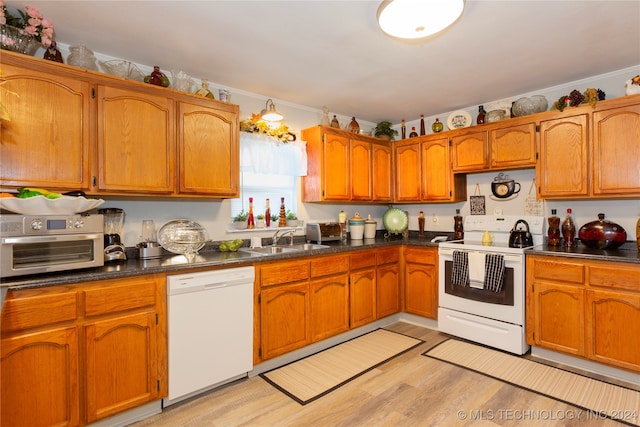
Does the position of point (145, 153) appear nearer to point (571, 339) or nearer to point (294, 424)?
point (294, 424)

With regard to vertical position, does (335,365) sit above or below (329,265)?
below

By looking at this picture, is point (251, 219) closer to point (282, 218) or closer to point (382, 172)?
point (282, 218)

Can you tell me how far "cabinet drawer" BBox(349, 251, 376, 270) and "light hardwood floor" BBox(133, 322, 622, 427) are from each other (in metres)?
1.05

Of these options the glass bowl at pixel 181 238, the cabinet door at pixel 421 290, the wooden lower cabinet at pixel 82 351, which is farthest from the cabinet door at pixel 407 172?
the wooden lower cabinet at pixel 82 351

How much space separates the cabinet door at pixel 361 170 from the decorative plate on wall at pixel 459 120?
0.96 m

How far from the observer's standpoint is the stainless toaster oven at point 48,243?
66.3 inches

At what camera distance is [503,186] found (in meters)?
3.61

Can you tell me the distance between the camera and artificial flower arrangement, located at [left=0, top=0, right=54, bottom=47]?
190 cm

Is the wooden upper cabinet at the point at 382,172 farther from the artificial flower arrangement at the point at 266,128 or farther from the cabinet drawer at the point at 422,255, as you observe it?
the artificial flower arrangement at the point at 266,128

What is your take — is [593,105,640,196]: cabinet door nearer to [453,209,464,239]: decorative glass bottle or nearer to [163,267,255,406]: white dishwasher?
[453,209,464,239]: decorative glass bottle

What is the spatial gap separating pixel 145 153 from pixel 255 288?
1.28 metres

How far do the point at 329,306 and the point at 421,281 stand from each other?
1.19m

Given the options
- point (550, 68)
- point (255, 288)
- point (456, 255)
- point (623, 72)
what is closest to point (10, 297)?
point (255, 288)

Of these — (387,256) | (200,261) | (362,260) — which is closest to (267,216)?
(362,260)
